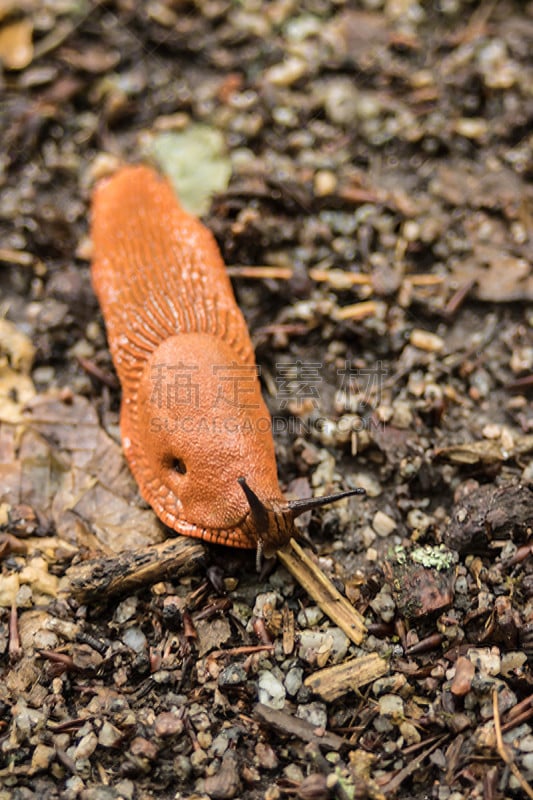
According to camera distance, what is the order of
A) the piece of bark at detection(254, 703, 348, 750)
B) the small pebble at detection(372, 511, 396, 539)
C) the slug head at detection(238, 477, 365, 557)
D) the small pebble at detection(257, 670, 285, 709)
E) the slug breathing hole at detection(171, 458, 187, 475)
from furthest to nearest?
the small pebble at detection(372, 511, 396, 539)
the slug breathing hole at detection(171, 458, 187, 475)
the slug head at detection(238, 477, 365, 557)
the small pebble at detection(257, 670, 285, 709)
the piece of bark at detection(254, 703, 348, 750)

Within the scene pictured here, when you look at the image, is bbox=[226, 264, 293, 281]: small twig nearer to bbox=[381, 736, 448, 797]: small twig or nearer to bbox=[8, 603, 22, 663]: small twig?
bbox=[8, 603, 22, 663]: small twig

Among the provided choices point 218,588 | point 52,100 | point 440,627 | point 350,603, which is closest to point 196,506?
point 218,588

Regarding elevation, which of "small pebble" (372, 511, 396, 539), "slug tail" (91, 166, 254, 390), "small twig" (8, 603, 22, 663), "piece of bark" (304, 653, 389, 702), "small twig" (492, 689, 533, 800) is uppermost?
"slug tail" (91, 166, 254, 390)

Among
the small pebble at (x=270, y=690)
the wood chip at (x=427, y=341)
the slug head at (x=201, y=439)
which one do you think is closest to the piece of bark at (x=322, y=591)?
the slug head at (x=201, y=439)

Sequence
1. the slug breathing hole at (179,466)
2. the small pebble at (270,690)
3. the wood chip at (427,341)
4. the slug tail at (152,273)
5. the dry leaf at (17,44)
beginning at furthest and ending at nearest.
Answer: the dry leaf at (17,44) < the wood chip at (427,341) < the slug tail at (152,273) < the slug breathing hole at (179,466) < the small pebble at (270,690)

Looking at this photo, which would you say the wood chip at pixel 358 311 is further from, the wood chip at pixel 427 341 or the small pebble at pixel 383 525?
the small pebble at pixel 383 525

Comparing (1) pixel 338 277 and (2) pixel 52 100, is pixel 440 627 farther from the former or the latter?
(2) pixel 52 100

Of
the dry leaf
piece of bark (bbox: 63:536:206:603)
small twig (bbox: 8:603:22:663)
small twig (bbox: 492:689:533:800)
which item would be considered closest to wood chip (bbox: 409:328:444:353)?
piece of bark (bbox: 63:536:206:603)
